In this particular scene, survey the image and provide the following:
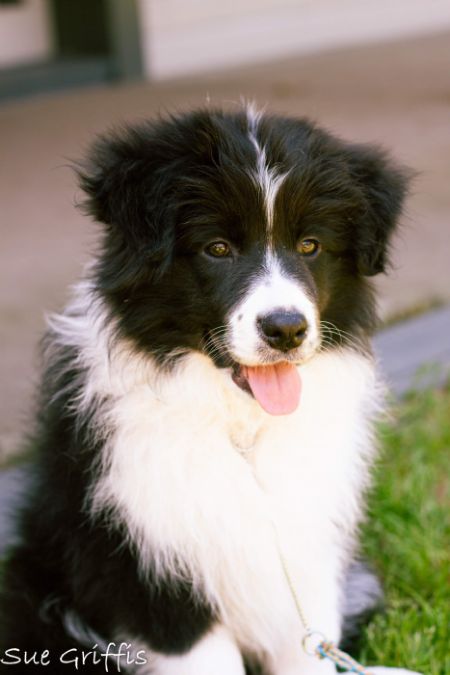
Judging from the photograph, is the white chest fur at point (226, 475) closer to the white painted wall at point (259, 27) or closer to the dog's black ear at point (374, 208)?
the dog's black ear at point (374, 208)

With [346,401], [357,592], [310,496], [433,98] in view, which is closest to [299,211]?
[346,401]

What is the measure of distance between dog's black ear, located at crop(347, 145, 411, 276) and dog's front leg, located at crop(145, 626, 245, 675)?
1.22 metres

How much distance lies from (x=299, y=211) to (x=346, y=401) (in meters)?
0.65

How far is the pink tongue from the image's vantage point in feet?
9.79

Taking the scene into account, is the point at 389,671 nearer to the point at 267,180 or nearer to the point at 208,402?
the point at 208,402

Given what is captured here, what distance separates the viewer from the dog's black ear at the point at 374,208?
3.10 m

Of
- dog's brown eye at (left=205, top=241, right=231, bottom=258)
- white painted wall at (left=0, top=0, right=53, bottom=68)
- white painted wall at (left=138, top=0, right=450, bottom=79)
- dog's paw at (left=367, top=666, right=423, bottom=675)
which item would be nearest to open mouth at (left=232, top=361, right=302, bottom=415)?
dog's brown eye at (left=205, top=241, right=231, bottom=258)

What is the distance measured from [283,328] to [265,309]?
8 cm

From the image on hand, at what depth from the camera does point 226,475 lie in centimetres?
311

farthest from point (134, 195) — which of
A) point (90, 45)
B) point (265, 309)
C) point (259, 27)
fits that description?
point (259, 27)

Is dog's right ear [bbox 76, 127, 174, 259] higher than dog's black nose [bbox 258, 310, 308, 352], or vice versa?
dog's right ear [bbox 76, 127, 174, 259]

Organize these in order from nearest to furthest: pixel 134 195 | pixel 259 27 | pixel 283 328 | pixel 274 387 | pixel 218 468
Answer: pixel 283 328 < pixel 134 195 < pixel 274 387 < pixel 218 468 < pixel 259 27

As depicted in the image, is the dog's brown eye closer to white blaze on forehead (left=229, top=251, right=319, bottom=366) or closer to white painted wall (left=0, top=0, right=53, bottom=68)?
white blaze on forehead (left=229, top=251, right=319, bottom=366)

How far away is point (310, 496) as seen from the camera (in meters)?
3.18
